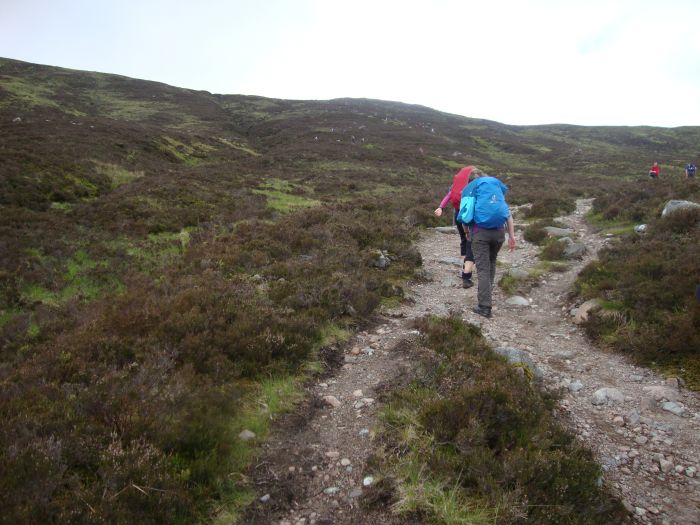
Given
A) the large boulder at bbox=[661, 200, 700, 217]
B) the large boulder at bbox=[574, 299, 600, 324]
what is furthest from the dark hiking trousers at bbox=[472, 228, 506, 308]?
the large boulder at bbox=[661, 200, 700, 217]

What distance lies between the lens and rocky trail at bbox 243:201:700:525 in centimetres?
349

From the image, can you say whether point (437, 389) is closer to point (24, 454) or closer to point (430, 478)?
point (430, 478)

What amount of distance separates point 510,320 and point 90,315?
7964mm

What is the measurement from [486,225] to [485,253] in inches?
21.4

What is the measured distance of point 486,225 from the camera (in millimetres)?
7758

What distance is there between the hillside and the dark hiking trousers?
1619 millimetres

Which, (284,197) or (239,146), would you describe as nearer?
(284,197)

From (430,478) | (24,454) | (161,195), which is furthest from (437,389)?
(161,195)

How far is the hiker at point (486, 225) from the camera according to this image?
7.66m

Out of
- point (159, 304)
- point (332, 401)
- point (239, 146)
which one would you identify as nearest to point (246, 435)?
Answer: point (332, 401)

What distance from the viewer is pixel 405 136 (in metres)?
64.8

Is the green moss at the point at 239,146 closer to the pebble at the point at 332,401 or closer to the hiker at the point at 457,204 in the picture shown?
the hiker at the point at 457,204

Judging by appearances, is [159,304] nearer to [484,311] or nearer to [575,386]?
[484,311]

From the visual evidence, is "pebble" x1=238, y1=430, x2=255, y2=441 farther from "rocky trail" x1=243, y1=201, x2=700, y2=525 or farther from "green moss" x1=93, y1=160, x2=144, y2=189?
"green moss" x1=93, y1=160, x2=144, y2=189
